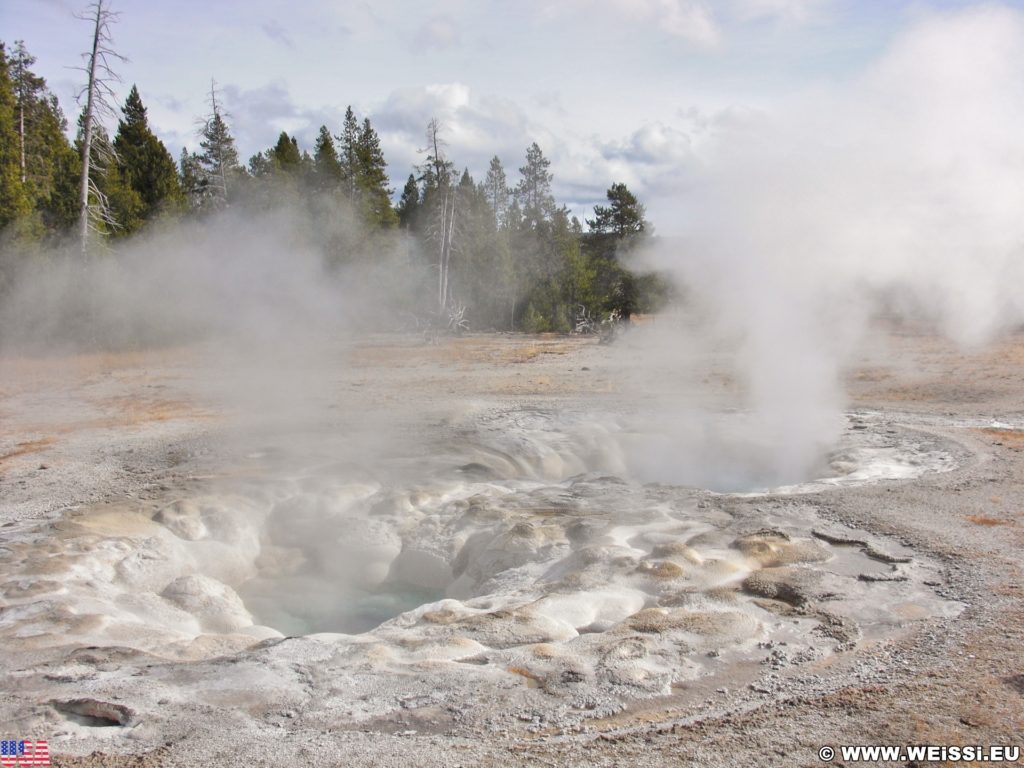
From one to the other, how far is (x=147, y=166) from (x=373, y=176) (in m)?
12.2

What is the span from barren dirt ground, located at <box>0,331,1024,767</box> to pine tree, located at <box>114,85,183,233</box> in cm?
1082

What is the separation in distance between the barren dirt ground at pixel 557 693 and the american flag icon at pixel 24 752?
0.20 ft

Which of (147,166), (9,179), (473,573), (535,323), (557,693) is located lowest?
(473,573)

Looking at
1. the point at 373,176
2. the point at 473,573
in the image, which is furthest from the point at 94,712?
the point at 373,176

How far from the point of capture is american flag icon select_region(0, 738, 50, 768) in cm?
374

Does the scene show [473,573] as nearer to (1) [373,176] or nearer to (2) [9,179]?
(2) [9,179]

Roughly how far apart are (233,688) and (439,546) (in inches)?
122

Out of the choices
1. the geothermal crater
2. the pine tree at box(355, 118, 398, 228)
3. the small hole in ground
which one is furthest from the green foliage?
the small hole in ground

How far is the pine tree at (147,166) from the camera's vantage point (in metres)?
24.3

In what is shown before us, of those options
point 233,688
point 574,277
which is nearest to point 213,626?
point 233,688

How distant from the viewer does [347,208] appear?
28703 millimetres

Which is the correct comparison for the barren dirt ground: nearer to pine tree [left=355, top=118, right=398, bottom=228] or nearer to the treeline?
the treeline

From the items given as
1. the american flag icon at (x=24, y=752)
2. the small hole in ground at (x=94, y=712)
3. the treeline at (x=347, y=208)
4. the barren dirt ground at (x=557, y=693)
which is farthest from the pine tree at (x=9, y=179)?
the american flag icon at (x=24, y=752)

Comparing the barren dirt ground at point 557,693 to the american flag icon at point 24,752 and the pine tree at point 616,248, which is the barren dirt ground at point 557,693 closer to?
the american flag icon at point 24,752
